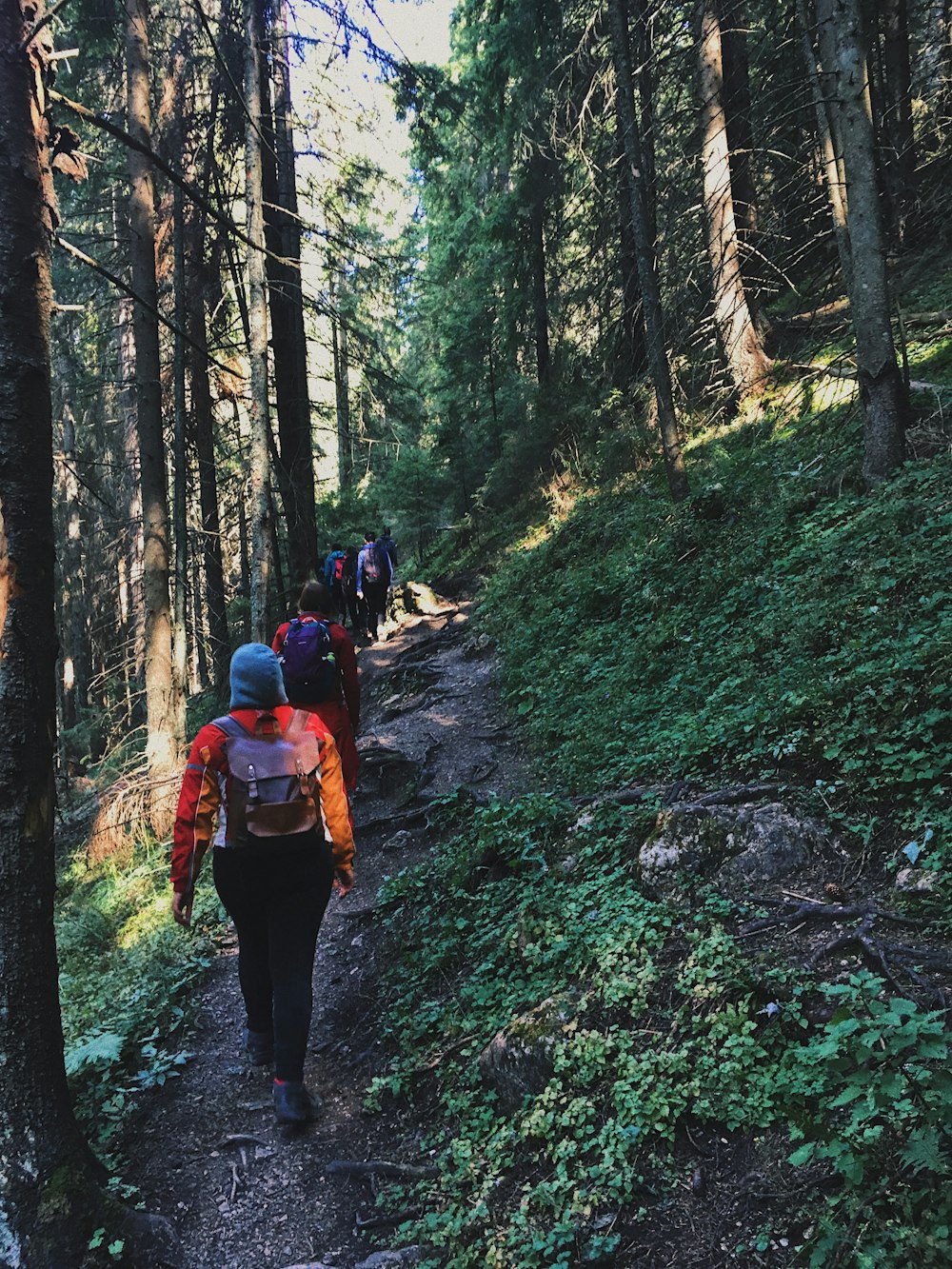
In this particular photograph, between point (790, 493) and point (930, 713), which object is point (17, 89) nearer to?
point (930, 713)

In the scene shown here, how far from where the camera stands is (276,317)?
1102 cm

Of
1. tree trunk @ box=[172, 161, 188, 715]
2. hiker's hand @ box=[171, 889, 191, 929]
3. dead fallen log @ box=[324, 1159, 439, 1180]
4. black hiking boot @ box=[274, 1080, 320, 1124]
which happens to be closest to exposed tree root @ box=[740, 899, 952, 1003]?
dead fallen log @ box=[324, 1159, 439, 1180]

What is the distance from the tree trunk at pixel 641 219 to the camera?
8758mm

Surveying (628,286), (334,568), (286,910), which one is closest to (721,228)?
(628,286)

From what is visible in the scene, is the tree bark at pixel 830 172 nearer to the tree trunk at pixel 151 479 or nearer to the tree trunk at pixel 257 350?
the tree trunk at pixel 257 350

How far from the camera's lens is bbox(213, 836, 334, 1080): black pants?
3.61 metres

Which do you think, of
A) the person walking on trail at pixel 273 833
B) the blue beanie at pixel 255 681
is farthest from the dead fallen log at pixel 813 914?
the blue beanie at pixel 255 681

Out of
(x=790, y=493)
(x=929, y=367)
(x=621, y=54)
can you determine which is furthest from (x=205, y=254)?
(x=929, y=367)

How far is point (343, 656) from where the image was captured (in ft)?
19.9

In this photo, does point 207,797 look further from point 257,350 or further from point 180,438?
A: point 180,438

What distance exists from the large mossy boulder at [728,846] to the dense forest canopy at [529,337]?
14.9 inches

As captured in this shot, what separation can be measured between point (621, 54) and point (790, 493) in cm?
553

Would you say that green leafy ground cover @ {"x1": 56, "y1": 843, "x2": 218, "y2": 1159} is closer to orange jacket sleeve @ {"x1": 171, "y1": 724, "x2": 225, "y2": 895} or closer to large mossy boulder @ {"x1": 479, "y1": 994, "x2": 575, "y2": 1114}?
orange jacket sleeve @ {"x1": 171, "y1": 724, "x2": 225, "y2": 895}

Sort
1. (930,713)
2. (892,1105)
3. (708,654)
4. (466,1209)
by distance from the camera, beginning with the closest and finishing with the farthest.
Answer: (892,1105)
(466,1209)
(930,713)
(708,654)
